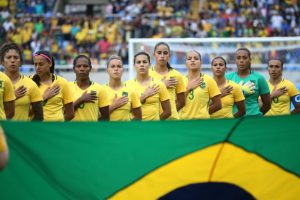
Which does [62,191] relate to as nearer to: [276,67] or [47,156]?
[47,156]

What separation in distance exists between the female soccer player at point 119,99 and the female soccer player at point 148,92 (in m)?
0.27

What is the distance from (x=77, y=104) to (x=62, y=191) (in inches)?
159

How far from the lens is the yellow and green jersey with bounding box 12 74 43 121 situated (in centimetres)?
822

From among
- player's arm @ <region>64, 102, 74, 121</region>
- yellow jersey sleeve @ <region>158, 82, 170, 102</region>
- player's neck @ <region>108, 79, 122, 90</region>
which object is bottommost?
player's arm @ <region>64, 102, 74, 121</region>

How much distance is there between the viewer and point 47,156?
16.3 ft

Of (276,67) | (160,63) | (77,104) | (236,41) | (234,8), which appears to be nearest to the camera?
(77,104)

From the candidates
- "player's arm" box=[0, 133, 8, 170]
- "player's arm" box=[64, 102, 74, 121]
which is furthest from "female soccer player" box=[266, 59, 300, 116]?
"player's arm" box=[0, 133, 8, 170]

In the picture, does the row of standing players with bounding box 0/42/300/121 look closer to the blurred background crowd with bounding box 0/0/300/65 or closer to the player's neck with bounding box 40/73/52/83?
the player's neck with bounding box 40/73/52/83

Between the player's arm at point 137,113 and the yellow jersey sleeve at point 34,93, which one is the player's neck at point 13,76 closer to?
the yellow jersey sleeve at point 34,93

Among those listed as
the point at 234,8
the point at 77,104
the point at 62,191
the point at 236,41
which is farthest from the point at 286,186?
the point at 234,8

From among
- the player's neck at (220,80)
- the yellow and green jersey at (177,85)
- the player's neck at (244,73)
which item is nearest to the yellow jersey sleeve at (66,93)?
the yellow and green jersey at (177,85)

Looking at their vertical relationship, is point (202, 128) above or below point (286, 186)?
above

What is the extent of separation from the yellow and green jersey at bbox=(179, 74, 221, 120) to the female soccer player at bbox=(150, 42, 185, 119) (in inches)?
4.5

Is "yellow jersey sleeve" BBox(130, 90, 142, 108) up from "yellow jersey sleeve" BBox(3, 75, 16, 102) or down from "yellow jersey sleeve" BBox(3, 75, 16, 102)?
down
